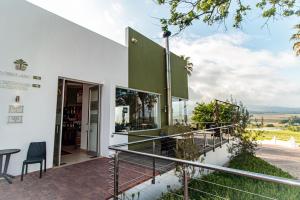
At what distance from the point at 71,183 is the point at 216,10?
5328 millimetres

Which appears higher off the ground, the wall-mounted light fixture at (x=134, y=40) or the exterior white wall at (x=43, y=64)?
the wall-mounted light fixture at (x=134, y=40)

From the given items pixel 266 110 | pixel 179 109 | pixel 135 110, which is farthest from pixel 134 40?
pixel 266 110

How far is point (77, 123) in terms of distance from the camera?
9172mm

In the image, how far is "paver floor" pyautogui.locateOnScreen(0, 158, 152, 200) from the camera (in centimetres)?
348

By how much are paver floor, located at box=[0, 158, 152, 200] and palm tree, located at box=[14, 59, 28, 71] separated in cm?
255

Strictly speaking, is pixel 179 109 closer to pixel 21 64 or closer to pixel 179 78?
pixel 179 78

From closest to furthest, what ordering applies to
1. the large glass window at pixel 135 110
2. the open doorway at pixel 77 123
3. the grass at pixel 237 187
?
the grass at pixel 237 187 → the open doorway at pixel 77 123 → the large glass window at pixel 135 110

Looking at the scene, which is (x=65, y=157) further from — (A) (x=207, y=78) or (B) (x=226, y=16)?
(A) (x=207, y=78)

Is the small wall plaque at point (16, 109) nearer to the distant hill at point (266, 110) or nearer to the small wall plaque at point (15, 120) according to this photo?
the small wall plaque at point (15, 120)

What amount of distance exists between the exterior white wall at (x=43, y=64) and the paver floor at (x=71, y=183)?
0.61m

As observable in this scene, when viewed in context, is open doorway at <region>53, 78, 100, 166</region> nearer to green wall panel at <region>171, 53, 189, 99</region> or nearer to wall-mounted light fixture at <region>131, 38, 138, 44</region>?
wall-mounted light fixture at <region>131, 38, 138, 44</region>

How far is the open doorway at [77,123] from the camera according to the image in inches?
217

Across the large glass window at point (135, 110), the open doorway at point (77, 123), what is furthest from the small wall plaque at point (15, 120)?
the large glass window at point (135, 110)

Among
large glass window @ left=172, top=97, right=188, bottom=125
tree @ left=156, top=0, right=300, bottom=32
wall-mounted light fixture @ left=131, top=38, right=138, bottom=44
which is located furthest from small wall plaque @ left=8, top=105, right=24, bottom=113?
large glass window @ left=172, top=97, right=188, bottom=125
